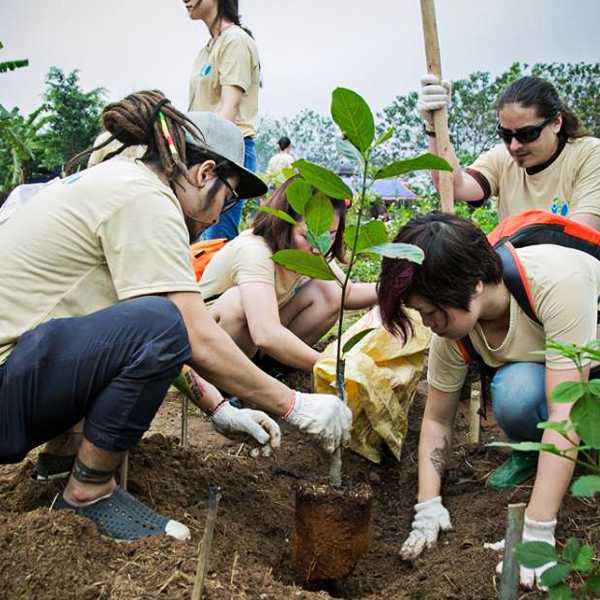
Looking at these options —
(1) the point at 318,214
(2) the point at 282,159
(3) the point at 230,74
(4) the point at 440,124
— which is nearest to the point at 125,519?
(1) the point at 318,214

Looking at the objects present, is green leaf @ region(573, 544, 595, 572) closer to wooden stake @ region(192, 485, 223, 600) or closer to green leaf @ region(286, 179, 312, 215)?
wooden stake @ region(192, 485, 223, 600)

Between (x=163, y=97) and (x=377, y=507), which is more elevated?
(x=163, y=97)

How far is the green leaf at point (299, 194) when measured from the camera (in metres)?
1.79

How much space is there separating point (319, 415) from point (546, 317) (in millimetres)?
679

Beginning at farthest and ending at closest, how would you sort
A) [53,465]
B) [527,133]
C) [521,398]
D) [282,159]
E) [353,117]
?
1. [282,159]
2. [527,133]
3. [521,398]
4. [53,465]
5. [353,117]

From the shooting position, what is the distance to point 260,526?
2.16 m

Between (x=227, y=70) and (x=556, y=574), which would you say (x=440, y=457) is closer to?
(x=556, y=574)

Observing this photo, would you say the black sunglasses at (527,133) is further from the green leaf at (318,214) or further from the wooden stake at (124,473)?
the wooden stake at (124,473)

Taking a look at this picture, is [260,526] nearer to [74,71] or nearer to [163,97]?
[163,97]

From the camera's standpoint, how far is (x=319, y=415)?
6.59 ft

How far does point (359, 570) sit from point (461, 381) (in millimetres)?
648

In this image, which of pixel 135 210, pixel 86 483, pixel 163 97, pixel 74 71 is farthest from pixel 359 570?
pixel 74 71

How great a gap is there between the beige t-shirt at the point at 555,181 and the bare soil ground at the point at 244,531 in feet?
3.19

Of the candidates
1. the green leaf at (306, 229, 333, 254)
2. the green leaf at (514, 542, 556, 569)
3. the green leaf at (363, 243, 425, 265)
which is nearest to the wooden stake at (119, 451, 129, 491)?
the green leaf at (306, 229, 333, 254)
